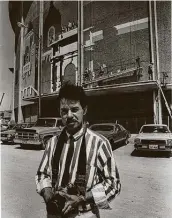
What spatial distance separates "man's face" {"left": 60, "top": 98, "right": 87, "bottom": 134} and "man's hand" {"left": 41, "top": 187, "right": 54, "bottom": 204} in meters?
0.30

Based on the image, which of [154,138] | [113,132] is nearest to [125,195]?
[154,138]

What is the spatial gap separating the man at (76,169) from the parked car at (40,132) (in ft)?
14.7

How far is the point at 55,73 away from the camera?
221 inches

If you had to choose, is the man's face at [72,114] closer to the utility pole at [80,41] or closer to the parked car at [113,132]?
the parked car at [113,132]

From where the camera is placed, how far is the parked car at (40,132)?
5.79m

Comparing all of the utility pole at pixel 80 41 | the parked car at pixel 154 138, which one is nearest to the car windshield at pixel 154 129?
the parked car at pixel 154 138

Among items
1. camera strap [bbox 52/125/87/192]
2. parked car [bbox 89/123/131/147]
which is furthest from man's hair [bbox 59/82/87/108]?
parked car [bbox 89/123/131/147]

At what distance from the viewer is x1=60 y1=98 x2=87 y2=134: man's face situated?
1209 millimetres

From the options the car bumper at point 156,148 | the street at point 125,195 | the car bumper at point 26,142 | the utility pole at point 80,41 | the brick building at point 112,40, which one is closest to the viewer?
the street at point 125,195

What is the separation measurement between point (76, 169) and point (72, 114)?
0.89 feet

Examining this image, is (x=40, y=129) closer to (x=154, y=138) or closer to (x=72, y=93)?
(x=154, y=138)

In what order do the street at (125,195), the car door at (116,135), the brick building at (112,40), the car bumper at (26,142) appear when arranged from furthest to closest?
the brick building at (112,40) → the car door at (116,135) → the car bumper at (26,142) → the street at (125,195)

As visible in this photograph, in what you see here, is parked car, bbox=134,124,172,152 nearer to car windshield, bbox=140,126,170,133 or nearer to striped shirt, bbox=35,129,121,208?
car windshield, bbox=140,126,170,133

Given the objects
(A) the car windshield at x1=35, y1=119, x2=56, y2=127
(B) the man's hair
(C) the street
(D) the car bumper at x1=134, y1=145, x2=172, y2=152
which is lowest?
(C) the street
